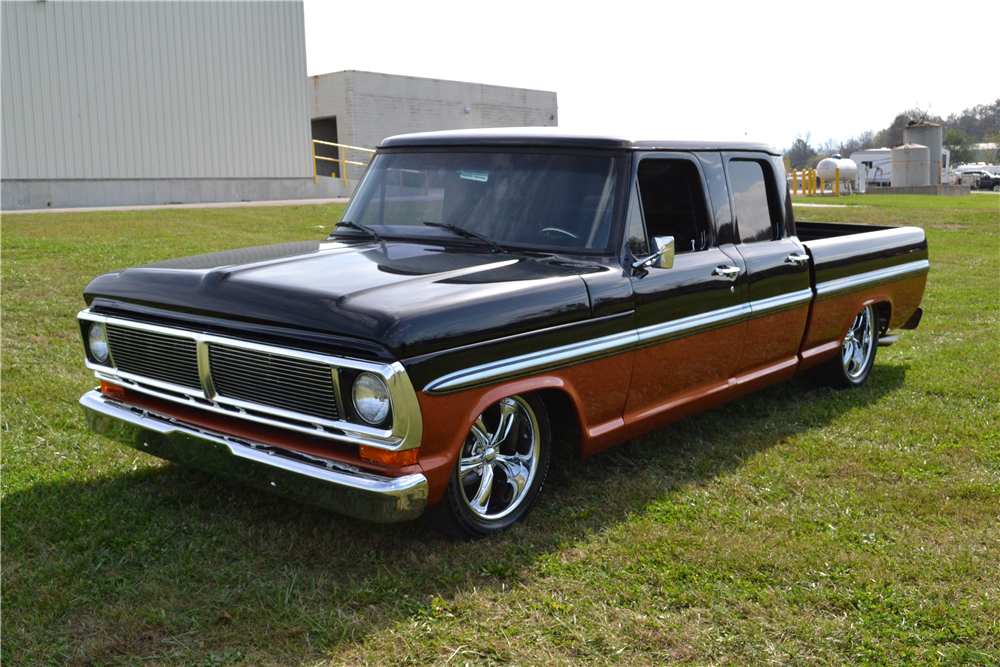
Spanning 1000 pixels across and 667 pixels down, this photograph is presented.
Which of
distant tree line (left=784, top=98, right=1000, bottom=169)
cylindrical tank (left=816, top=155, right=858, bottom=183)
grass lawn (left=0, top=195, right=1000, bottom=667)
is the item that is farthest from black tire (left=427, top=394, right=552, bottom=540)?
distant tree line (left=784, top=98, right=1000, bottom=169)

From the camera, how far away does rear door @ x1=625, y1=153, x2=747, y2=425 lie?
15.5 feet

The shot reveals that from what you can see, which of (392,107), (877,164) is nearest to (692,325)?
(392,107)

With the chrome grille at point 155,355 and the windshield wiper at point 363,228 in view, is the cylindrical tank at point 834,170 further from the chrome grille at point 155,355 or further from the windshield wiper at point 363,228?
the chrome grille at point 155,355

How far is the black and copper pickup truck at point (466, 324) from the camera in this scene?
3646mm

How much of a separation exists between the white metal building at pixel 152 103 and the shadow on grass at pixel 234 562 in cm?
1920

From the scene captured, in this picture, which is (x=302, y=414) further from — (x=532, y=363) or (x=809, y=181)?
(x=809, y=181)

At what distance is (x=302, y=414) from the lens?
3.76 m

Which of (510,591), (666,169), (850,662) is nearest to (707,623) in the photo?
(850,662)

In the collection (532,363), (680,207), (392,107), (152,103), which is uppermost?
(392,107)

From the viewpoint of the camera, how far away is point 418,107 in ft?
119

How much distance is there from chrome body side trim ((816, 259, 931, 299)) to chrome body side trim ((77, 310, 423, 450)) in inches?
137

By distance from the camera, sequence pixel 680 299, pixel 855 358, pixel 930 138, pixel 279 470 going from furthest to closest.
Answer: pixel 930 138
pixel 855 358
pixel 680 299
pixel 279 470

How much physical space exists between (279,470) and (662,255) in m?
2.07

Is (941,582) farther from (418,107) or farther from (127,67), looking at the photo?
(418,107)
